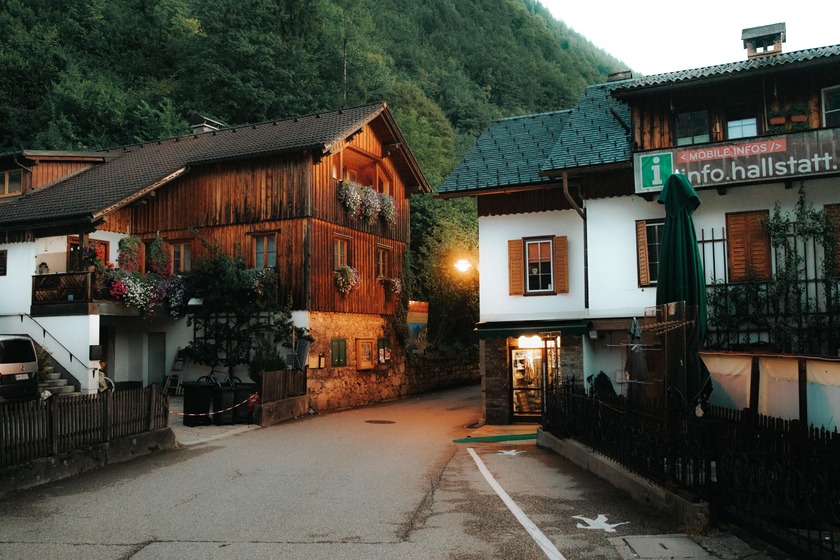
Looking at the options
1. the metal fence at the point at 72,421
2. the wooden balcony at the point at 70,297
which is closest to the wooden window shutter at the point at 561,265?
the metal fence at the point at 72,421

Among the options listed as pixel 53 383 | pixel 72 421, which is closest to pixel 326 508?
pixel 72 421

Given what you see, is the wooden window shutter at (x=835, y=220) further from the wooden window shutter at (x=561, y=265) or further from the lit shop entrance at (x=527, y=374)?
the lit shop entrance at (x=527, y=374)

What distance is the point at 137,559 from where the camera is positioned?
6.93 meters

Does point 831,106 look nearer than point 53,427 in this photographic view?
No

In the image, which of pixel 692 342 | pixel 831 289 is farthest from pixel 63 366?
pixel 831 289

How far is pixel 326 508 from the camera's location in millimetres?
9227

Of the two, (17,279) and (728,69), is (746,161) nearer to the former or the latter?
(728,69)

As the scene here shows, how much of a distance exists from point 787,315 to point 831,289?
102 cm

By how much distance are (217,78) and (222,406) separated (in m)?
32.2

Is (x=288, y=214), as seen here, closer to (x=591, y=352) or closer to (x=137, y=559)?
(x=591, y=352)

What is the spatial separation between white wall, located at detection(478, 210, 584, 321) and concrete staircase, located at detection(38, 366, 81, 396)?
Answer: 1145 cm

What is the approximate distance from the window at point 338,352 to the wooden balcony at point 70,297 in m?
6.26

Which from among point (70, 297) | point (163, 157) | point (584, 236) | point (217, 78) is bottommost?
point (70, 297)

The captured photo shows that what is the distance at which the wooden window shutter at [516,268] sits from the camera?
65.3 ft
